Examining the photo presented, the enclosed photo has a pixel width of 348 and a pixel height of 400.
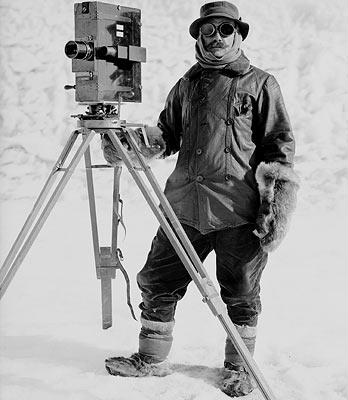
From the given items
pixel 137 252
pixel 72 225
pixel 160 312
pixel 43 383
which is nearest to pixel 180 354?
pixel 160 312

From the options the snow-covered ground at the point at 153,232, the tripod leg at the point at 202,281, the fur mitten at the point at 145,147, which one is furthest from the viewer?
the snow-covered ground at the point at 153,232

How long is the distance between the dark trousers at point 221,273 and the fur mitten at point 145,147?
34cm

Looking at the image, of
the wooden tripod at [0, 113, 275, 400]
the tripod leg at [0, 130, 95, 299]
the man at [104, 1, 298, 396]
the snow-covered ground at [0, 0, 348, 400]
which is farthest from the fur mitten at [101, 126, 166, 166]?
the snow-covered ground at [0, 0, 348, 400]

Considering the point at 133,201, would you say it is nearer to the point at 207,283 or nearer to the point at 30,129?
the point at 30,129

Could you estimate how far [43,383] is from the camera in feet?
9.85

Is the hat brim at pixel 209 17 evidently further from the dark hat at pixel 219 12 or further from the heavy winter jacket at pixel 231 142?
the heavy winter jacket at pixel 231 142

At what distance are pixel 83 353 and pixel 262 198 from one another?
1119mm

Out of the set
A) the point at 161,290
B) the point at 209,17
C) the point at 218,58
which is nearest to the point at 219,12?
the point at 209,17

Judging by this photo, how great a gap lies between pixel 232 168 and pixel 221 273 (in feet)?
1.43

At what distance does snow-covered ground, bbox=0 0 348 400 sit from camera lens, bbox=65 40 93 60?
51.1 inches

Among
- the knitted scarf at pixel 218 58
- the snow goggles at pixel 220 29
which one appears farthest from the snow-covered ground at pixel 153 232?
the snow goggles at pixel 220 29

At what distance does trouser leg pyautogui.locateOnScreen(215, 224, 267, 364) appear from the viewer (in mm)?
2916

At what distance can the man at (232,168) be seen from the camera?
287cm

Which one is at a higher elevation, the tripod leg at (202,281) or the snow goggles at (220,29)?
the snow goggles at (220,29)
